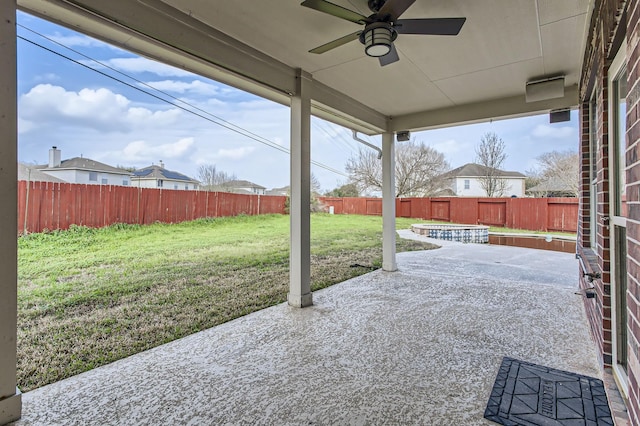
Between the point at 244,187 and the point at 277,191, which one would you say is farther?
the point at 277,191

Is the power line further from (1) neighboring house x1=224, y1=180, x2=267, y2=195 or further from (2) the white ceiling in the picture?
(1) neighboring house x1=224, y1=180, x2=267, y2=195

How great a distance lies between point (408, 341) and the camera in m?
2.85

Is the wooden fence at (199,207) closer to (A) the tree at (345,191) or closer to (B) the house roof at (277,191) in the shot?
(B) the house roof at (277,191)

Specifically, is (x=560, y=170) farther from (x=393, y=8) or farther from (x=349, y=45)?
(x=393, y=8)

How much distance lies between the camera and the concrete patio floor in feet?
6.11

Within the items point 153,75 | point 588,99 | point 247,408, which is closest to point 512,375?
point 247,408

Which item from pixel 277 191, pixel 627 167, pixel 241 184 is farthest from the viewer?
pixel 277 191

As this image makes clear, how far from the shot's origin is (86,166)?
Answer: 6906 millimetres

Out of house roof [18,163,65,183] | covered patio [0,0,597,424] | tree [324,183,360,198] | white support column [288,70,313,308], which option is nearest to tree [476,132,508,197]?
tree [324,183,360,198]

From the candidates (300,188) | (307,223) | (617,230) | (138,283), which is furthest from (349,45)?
(138,283)

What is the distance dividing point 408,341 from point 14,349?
107 inches

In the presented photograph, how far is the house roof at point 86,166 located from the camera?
6246 millimetres

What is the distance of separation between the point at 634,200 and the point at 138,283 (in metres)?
5.57

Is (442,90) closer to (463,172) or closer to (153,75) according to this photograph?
(153,75)
